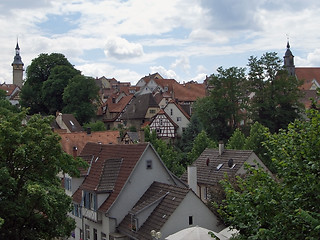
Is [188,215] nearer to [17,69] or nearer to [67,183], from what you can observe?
[67,183]

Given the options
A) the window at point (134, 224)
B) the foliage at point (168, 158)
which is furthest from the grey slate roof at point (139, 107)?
the window at point (134, 224)

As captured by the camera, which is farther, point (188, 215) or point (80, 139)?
point (80, 139)

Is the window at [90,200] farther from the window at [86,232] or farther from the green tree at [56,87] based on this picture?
the green tree at [56,87]

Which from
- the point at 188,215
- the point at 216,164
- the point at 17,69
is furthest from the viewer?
the point at 17,69

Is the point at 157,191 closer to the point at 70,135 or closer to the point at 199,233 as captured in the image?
the point at 199,233

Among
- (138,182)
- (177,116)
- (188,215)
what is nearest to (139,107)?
(177,116)

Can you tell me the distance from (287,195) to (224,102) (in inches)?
2063

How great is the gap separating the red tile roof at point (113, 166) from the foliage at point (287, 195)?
16.4 m

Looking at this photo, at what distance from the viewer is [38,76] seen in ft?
319

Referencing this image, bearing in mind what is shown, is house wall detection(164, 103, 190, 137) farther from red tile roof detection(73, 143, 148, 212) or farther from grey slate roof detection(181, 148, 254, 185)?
red tile roof detection(73, 143, 148, 212)

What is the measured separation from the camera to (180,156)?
58.2 metres

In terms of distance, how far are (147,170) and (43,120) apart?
34.1 ft

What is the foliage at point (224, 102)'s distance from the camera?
213 feet

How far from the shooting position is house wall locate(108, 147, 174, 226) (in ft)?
95.3
